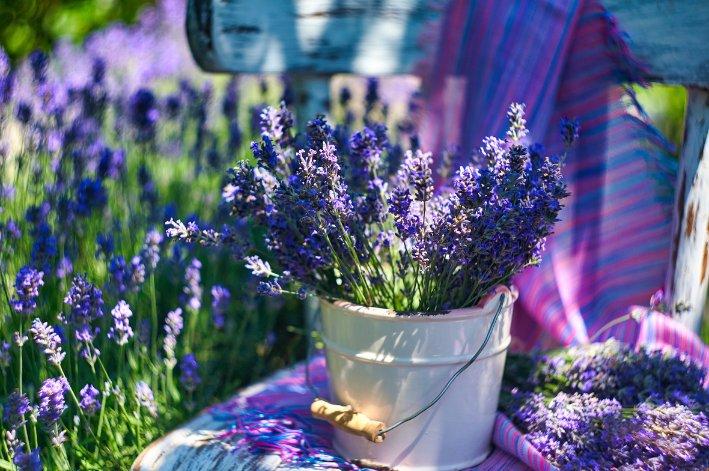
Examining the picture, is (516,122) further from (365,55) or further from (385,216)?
(365,55)

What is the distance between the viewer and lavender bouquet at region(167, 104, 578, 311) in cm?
97

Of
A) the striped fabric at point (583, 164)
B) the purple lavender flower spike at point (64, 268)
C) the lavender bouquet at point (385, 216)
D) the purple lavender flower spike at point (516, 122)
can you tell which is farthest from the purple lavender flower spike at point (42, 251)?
the striped fabric at point (583, 164)

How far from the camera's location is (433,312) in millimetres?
1077

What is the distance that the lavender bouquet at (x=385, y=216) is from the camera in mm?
972

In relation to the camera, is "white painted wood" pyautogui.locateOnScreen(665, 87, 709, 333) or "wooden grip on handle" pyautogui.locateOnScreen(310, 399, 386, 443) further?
"white painted wood" pyautogui.locateOnScreen(665, 87, 709, 333)

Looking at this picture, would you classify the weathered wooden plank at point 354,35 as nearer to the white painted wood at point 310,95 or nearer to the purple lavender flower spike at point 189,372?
the white painted wood at point 310,95

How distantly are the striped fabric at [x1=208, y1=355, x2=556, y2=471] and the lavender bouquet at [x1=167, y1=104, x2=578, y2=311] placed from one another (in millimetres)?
343

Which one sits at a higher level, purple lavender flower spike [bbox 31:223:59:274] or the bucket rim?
Result: purple lavender flower spike [bbox 31:223:59:274]

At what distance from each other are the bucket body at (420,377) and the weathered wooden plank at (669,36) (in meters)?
0.79

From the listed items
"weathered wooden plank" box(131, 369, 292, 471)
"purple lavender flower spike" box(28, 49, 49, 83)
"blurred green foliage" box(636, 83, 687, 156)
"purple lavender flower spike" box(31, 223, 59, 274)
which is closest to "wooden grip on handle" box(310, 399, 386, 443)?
"weathered wooden plank" box(131, 369, 292, 471)

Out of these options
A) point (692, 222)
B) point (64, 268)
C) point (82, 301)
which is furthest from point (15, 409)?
point (692, 222)

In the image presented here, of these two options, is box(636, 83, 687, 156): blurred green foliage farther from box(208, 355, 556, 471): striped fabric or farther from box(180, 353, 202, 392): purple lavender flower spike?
box(180, 353, 202, 392): purple lavender flower spike

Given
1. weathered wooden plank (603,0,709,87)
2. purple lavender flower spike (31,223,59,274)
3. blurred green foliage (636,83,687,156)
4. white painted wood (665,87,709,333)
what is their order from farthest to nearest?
blurred green foliage (636,83,687,156)
white painted wood (665,87,709,333)
weathered wooden plank (603,0,709,87)
purple lavender flower spike (31,223,59,274)

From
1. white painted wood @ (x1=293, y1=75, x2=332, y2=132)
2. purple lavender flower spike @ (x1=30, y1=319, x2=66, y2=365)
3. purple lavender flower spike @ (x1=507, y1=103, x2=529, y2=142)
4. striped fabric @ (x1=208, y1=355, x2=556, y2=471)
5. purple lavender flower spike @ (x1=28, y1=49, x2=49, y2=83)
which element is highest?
purple lavender flower spike @ (x1=28, y1=49, x2=49, y2=83)
